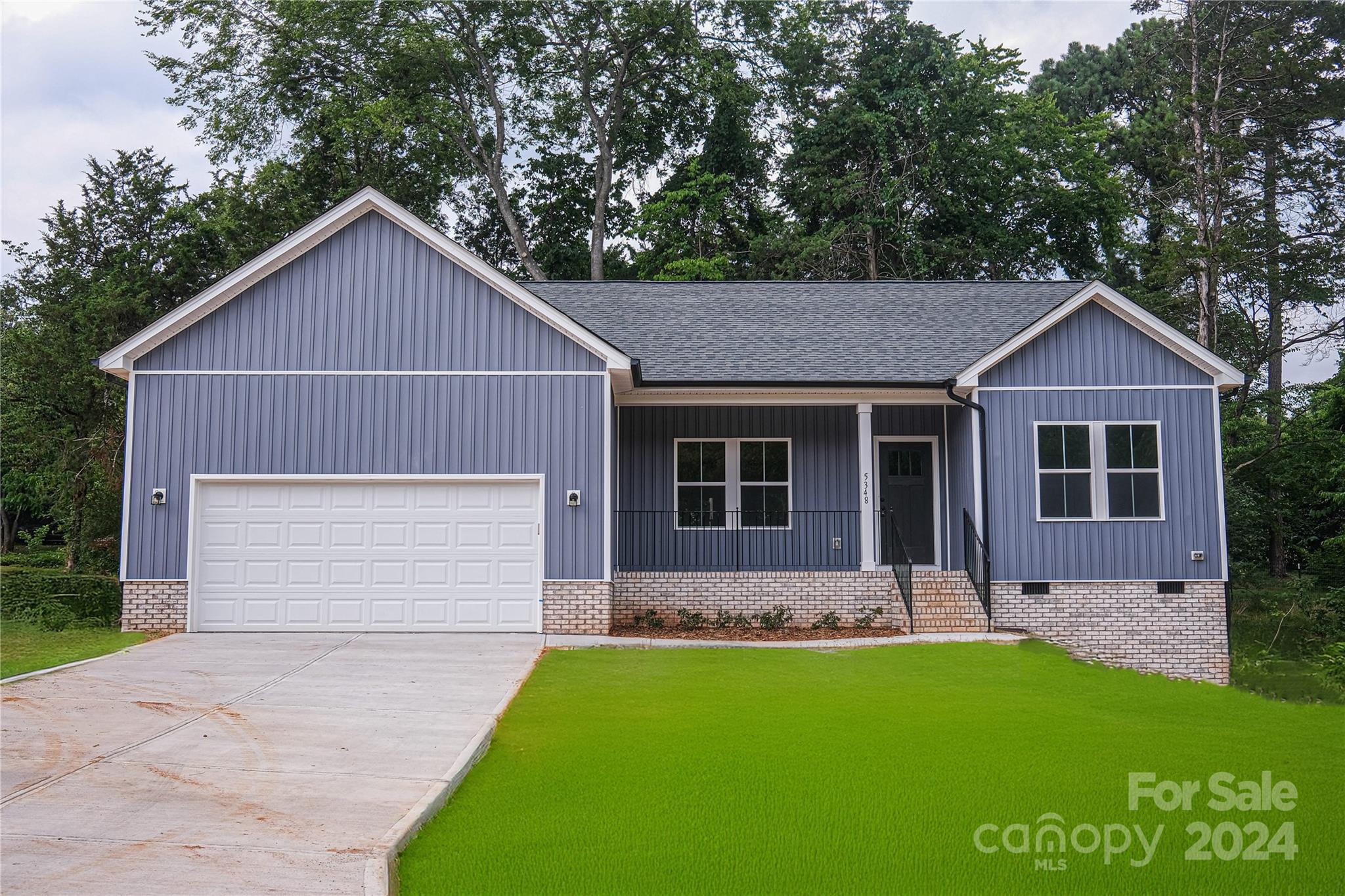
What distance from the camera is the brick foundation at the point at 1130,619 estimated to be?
14375 mm

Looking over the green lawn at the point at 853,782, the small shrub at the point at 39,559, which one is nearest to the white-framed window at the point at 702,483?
the green lawn at the point at 853,782

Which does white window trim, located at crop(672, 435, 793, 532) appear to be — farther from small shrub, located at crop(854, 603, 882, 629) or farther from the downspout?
the downspout

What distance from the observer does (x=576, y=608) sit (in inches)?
539

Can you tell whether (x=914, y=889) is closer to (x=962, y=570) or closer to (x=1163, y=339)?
(x=962, y=570)

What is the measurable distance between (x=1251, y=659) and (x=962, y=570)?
5347mm

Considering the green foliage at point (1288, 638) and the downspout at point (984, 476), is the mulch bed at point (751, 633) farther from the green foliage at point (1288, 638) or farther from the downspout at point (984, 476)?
the green foliage at point (1288, 638)

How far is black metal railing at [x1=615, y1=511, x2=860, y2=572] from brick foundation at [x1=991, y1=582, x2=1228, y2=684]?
2644 mm

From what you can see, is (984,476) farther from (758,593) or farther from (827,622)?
(758,593)

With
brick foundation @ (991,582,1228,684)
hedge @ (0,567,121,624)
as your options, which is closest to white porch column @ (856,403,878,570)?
brick foundation @ (991,582,1228,684)

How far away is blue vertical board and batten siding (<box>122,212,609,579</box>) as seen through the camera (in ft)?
45.3

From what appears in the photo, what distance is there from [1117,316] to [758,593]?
21.9ft

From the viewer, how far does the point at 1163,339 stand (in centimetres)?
1484

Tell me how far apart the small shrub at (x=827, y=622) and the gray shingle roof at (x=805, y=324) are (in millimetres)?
3491

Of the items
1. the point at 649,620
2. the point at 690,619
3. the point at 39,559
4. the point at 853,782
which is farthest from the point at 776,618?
the point at 39,559
